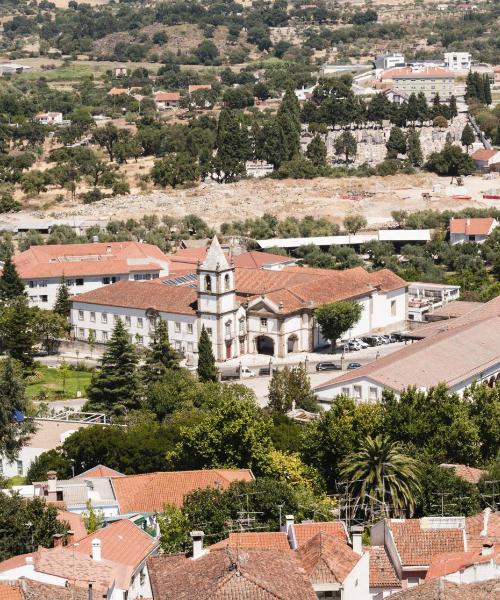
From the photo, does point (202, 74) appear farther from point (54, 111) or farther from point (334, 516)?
point (334, 516)

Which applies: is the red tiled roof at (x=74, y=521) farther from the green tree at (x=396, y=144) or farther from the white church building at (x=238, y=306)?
the green tree at (x=396, y=144)

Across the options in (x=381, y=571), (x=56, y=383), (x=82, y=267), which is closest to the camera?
(x=381, y=571)

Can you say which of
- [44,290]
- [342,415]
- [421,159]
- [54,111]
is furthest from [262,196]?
[342,415]

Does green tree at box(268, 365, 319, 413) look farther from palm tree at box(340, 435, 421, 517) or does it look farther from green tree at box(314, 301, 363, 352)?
palm tree at box(340, 435, 421, 517)

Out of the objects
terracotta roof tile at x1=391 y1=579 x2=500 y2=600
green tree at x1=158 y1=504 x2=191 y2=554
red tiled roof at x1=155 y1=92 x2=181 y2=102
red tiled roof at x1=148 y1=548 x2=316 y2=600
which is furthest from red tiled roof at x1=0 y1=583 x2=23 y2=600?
red tiled roof at x1=155 y1=92 x2=181 y2=102

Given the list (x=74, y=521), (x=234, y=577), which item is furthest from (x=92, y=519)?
(x=234, y=577)

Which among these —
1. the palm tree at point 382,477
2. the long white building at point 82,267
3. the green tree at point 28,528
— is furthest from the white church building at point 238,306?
the green tree at point 28,528

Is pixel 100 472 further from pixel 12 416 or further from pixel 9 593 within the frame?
pixel 9 593

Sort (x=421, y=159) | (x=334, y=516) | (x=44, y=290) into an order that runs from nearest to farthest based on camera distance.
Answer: (x=334, y=516)
(x=44, y=290)
(x=421, y=159)
